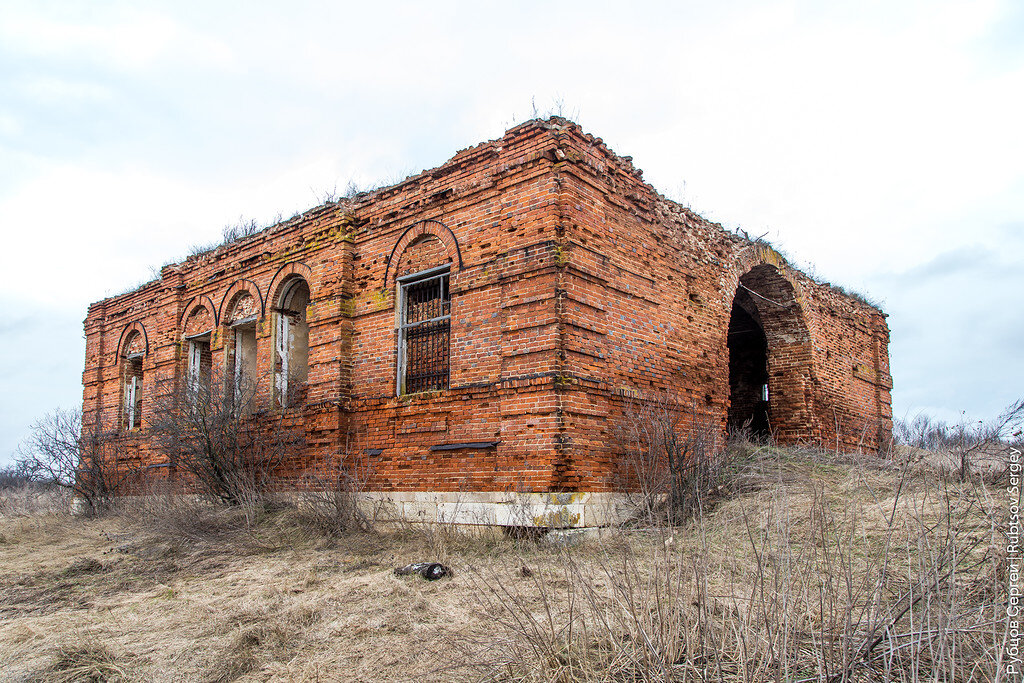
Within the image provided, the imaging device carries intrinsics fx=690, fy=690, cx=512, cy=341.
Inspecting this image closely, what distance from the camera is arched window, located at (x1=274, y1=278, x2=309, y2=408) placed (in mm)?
12359

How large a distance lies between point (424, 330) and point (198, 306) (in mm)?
6786

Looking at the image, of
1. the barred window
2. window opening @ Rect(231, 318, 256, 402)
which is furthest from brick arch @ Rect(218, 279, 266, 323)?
the barred window

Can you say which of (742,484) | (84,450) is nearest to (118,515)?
(84,450)

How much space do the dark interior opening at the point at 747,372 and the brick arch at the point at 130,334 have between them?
45.2 feet

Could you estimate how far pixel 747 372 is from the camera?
17.2m

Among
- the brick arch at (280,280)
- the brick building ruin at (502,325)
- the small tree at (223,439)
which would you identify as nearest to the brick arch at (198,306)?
the brick building ruin at (502,325)

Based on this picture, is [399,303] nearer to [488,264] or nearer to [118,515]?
[488,264]

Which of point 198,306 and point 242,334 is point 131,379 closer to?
point 198,306

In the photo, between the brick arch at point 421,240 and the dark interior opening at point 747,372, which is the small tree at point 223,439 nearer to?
the brick arch at point 421,240

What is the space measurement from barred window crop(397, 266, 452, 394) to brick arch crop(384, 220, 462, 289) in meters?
0.26

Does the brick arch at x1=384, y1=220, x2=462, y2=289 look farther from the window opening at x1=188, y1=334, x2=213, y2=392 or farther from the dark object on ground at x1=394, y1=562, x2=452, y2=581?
the window opening at x1=188, y1=334, x2=213, y2=392

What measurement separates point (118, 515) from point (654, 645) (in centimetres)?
1221

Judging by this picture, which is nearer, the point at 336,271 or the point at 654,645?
the point at 654,645

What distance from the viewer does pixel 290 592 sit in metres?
6.74
